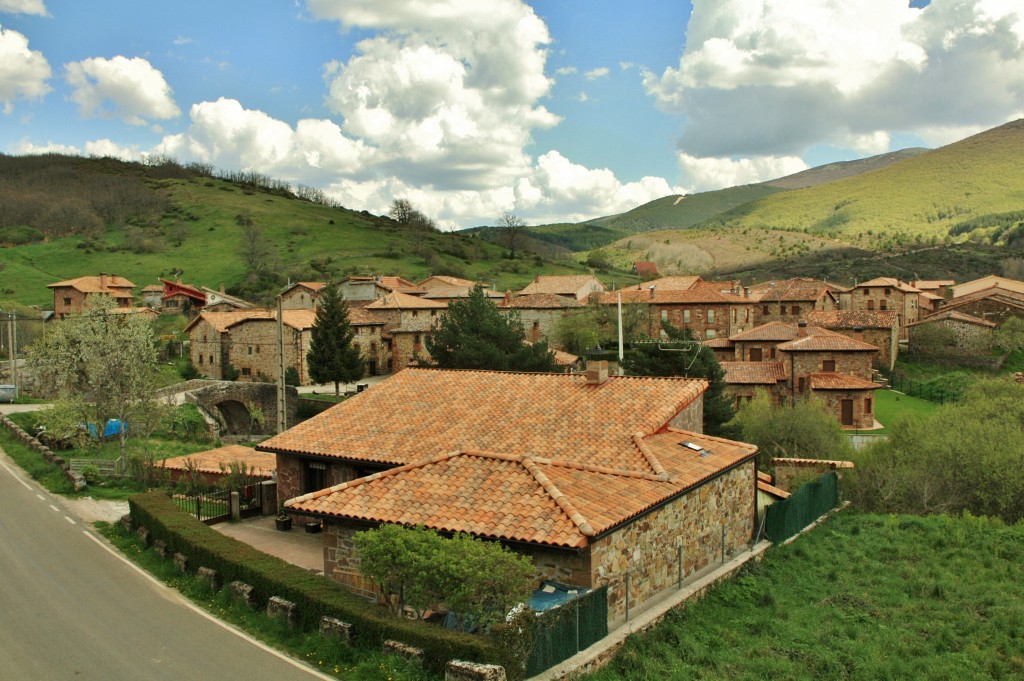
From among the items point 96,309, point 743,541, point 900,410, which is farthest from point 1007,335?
point 96,309

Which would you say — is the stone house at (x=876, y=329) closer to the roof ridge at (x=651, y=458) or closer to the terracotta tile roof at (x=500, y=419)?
the terracotta tile roof at (x=500, y=419)

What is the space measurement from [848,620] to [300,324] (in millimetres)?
48487

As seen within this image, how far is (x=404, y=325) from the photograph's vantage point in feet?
208

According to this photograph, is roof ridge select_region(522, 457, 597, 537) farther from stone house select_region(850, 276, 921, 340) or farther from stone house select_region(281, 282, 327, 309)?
stone house select_region(850, 276, 921, 340)

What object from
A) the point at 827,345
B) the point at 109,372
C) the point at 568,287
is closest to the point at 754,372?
the point at 827,345

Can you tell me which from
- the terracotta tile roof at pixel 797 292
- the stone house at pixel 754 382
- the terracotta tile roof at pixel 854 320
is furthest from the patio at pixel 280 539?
the terracotta tile roof at pixel 797 292

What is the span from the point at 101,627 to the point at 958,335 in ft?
212

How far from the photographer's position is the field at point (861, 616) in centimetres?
1227

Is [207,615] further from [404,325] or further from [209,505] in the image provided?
[404,325]

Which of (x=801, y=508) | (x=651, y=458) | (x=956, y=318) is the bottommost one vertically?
(x=801, y=508)

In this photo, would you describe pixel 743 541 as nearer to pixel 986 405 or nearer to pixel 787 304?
pixel 986 405

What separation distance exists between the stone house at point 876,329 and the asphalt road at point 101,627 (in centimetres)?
5385

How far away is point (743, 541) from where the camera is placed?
1881 centimetres

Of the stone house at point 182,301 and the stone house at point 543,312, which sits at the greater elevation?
the stone house at point 182,301
